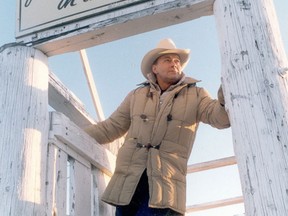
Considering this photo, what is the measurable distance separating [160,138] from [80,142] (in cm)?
50

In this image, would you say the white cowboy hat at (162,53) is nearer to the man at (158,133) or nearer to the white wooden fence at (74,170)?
the man at (158,133)

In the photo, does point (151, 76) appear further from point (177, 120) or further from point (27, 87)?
point (27, 87)

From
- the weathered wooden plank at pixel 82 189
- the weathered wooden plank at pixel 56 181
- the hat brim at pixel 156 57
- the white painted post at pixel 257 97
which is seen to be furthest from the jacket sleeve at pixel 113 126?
the white painted post at pixel 257 97

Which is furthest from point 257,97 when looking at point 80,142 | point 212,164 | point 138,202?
point 212,164

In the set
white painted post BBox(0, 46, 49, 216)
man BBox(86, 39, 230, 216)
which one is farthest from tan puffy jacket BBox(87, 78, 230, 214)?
white painted post BBox(0, 46, 49, 216)

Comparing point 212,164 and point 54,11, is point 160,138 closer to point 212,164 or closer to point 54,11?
point 54,11

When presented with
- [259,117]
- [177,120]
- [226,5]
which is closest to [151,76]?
[177,120]

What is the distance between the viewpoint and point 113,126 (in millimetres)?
3328

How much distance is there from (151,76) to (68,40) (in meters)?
0.96

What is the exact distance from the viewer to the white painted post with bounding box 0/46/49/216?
225 centimetres

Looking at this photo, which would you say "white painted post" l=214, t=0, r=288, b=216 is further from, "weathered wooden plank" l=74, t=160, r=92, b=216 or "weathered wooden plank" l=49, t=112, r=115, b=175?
"weathered wooden plank" l=74, t=160, r=92, b=216

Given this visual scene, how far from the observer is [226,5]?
7.28 feet

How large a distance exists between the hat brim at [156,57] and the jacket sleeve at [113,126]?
0.25 meters

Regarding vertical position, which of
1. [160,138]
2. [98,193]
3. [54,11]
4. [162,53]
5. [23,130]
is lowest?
[98,193]
